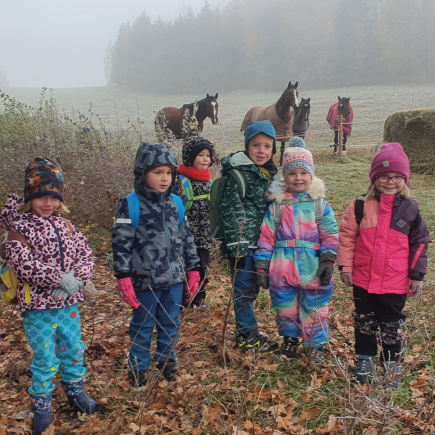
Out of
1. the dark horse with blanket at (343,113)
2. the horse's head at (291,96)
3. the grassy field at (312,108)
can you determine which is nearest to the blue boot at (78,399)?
the grassy field at (312,108)

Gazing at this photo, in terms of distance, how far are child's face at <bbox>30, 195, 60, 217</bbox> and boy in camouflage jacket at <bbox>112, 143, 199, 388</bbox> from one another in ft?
1.43

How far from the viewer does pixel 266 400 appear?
2934mm

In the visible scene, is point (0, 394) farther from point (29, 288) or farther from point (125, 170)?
point (125, 170)

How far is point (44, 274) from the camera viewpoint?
246 centimetres

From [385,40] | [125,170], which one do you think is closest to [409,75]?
[385,40]

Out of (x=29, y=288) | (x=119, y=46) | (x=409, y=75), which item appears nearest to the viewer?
(x=29, y=288)

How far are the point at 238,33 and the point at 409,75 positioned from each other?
24975 mm

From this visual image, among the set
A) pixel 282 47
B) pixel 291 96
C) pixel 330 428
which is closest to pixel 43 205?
pixel 330 428

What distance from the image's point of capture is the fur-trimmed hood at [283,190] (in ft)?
10.6

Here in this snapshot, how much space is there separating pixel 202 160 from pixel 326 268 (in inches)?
64.5

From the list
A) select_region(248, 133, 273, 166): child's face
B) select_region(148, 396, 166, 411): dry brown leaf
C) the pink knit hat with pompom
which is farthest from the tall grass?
the pink knit hat with pompom

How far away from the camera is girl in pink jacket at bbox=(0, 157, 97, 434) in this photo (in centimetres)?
248

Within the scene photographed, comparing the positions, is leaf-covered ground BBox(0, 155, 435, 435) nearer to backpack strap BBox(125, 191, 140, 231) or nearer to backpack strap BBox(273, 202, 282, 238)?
backpack strap BBox(125, 191, 140, 231)

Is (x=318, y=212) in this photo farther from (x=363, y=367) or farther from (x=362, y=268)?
(x=363, y=367)
